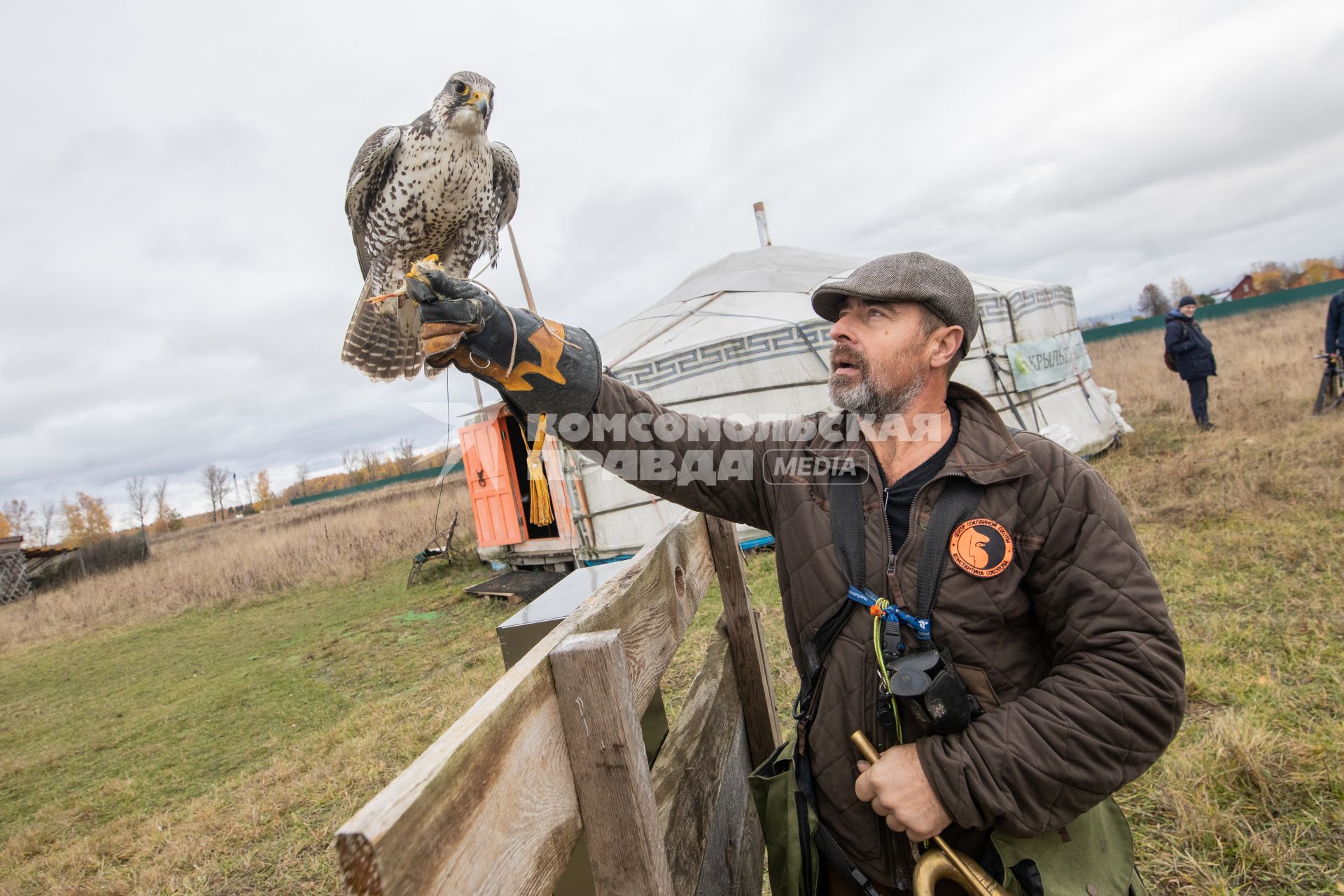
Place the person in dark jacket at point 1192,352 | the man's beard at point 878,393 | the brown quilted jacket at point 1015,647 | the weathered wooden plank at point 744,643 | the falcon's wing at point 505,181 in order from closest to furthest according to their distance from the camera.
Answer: the brown quilted jacket at point 1015,647 < the man's beard at point 878,393 < the weathered wooden plank at point 744,643 < the falcon's wing at point 505,181 < the person in dark jacket at point 1192,352

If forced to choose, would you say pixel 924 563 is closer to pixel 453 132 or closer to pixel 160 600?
pixel 453 132

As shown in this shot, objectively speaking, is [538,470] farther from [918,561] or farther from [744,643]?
[918,561]

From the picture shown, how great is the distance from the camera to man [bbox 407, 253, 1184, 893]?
1249 millimetres

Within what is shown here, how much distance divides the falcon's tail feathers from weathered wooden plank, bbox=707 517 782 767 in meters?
1.37

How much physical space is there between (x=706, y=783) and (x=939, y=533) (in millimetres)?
840

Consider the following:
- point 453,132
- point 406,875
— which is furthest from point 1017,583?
point 453,132

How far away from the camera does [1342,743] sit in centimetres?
262

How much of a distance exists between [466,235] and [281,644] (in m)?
8.40

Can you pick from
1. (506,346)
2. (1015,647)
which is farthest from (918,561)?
(506,346)

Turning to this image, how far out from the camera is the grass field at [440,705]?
2.54 meters

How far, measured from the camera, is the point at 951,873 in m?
1.28

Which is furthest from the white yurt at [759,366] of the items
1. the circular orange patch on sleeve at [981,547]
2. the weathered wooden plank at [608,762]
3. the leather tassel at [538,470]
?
the weathered wooden plank at [608,762]

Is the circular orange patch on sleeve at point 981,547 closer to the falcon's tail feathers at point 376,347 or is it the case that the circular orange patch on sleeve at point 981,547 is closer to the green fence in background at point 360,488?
the falcon's tail feathers at point 376,347

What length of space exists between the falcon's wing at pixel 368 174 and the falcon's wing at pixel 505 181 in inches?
15.6
